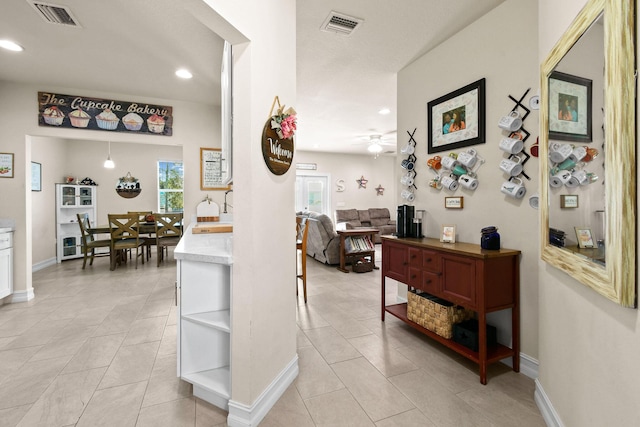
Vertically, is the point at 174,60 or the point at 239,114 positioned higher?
the point at 174,60

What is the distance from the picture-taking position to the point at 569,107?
1.32 metres

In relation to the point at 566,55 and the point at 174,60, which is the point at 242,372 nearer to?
the point at 566,55

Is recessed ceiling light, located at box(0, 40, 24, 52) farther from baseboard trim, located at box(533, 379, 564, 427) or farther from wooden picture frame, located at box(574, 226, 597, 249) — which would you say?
baseboard trim, located at box(533, 379, 564, 427)

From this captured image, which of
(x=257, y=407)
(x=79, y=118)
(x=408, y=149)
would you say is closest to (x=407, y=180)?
(x=408, y=149)

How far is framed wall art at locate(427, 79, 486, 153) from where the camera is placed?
92.7 inches

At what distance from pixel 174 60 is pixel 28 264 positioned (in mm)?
3101

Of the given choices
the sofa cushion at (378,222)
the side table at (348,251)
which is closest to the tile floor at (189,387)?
the side table at (348,251)

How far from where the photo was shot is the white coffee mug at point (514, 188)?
205cm

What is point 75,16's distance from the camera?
2.35m

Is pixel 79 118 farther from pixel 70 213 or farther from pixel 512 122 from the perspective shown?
pixel 512 122

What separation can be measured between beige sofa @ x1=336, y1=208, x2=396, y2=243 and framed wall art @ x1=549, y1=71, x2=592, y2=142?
23.6 ft

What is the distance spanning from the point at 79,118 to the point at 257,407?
4.25m

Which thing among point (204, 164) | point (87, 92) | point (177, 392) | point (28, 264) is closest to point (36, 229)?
point (28, 264)

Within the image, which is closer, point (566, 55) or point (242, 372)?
point (566, 55)
